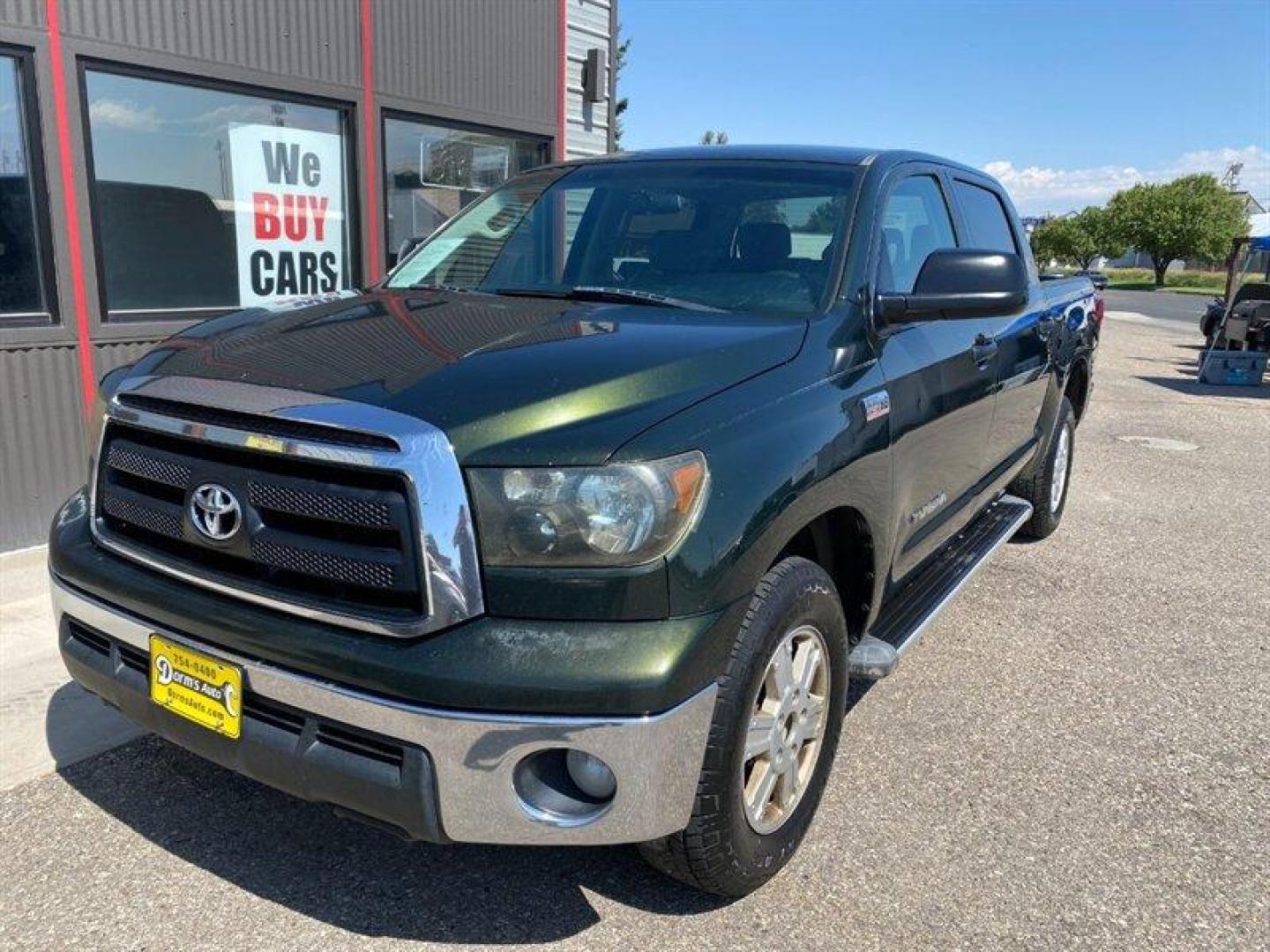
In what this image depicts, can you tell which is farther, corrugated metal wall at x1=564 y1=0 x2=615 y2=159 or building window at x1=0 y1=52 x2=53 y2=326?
corrugated metal wall at x1=564 y1=0 x2=615 y2=159

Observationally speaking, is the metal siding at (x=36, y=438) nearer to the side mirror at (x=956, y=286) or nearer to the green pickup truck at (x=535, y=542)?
the green pickup truck at (x=535, y=542)

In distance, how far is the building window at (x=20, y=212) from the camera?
193 inches

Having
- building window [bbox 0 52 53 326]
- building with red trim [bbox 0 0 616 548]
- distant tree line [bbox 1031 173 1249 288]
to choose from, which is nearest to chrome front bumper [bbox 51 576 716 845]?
building with red trim [bbox 0 0 616 548]

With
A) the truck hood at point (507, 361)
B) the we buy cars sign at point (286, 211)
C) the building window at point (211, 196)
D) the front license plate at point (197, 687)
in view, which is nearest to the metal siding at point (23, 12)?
the building window at point (211, 196)

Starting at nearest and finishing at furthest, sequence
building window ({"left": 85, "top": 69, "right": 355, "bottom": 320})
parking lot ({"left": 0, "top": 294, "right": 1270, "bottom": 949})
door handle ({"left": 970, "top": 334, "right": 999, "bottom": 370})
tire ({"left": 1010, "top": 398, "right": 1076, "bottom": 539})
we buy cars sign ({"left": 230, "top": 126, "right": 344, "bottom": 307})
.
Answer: parking lot ({"left": 0, "top": 294, "right": 1270, "bottom": 949}) < door handle ({"left": 970, "top": 334, "right": 999, "bottom": 370}) < building window ({"left": 85, "top": 69, "right": 355, "bottom": 320}) < tire ({"left": 1010, "top": 398, "right": 1076, "bottom": 539}) < we buy cars sign ({"left": 230, "top": 126, "right": 344, "bottom": 307})

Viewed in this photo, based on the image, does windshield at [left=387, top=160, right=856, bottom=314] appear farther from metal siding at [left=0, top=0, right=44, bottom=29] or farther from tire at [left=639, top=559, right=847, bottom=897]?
metal siding at [left=0, top=0, right=44, bottom=29]

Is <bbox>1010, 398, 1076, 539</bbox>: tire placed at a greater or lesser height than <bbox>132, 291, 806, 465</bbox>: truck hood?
lesser

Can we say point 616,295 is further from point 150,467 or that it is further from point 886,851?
point 886,851

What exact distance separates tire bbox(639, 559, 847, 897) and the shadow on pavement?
12.9m

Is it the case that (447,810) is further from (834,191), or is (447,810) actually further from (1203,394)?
(1203,394)

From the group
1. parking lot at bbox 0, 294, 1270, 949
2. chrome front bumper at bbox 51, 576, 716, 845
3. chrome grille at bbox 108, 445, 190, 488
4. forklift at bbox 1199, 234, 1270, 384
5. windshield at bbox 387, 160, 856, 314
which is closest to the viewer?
chrome front bumper at bbox 51, 576, 716, 845

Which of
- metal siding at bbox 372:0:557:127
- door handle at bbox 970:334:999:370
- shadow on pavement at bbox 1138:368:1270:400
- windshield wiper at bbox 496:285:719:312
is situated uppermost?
metal siding at bbox 372:0:557:127

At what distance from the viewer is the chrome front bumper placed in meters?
1.98

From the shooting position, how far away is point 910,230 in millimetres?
3580
